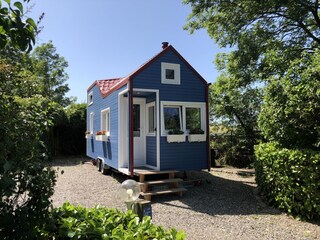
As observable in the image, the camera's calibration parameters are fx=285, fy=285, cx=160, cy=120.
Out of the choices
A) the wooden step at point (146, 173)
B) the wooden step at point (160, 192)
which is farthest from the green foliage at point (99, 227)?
the wooden step at point (146, 173)

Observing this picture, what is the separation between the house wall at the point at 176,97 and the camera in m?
8.75

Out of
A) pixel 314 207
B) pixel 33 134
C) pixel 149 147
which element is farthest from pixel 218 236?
pixel 149 147

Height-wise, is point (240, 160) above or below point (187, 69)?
below

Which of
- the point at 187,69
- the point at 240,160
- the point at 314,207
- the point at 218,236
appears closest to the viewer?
the point at 218,236

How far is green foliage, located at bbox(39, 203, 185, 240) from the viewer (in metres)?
2.37

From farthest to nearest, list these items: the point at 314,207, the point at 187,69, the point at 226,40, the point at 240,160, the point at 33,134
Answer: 1. the point at 240,160
2. the point at 226,40
3. the point at 187,69
4. the point at 314,207
5. the point at 33,134

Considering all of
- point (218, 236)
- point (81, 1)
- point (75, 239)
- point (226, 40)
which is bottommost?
point (218, 236)

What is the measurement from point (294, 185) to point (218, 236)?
2.09 metres

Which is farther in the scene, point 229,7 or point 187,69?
point 229,7

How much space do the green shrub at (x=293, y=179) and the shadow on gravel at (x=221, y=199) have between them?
44cm

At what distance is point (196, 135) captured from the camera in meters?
9.16

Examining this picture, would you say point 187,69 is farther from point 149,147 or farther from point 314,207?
point 314,207

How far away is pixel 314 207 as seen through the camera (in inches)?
219

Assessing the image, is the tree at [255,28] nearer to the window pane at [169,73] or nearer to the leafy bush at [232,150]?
the leafy bush at [232,150]
